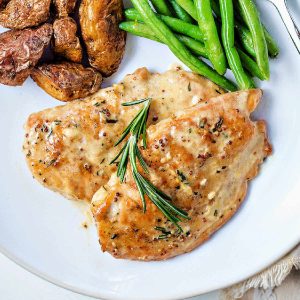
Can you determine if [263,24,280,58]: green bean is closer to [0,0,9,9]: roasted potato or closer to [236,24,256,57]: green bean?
[236,24,256,57]: green bean

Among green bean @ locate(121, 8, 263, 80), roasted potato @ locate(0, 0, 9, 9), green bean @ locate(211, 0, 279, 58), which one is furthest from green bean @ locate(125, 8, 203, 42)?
roasted potato @ locate(0, 0, 9, 9)

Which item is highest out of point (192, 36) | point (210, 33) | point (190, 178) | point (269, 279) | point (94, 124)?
point (210, 33)

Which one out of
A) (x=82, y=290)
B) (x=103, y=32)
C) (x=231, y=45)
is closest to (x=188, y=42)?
(x=231, y=45)

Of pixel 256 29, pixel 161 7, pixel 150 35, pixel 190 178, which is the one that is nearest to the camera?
pixel 256 29

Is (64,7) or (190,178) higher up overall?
(64,7)

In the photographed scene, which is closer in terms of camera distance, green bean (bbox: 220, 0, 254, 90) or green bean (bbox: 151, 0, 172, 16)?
green bean (bbox: 220, 0, 254, 90)

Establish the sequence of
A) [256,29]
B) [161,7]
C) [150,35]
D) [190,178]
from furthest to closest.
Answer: [150,35]
[161,7]
[190,178]
[256,29]

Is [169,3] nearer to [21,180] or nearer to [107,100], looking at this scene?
[107,100]

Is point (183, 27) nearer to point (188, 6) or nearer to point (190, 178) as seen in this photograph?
point (188, 6)
